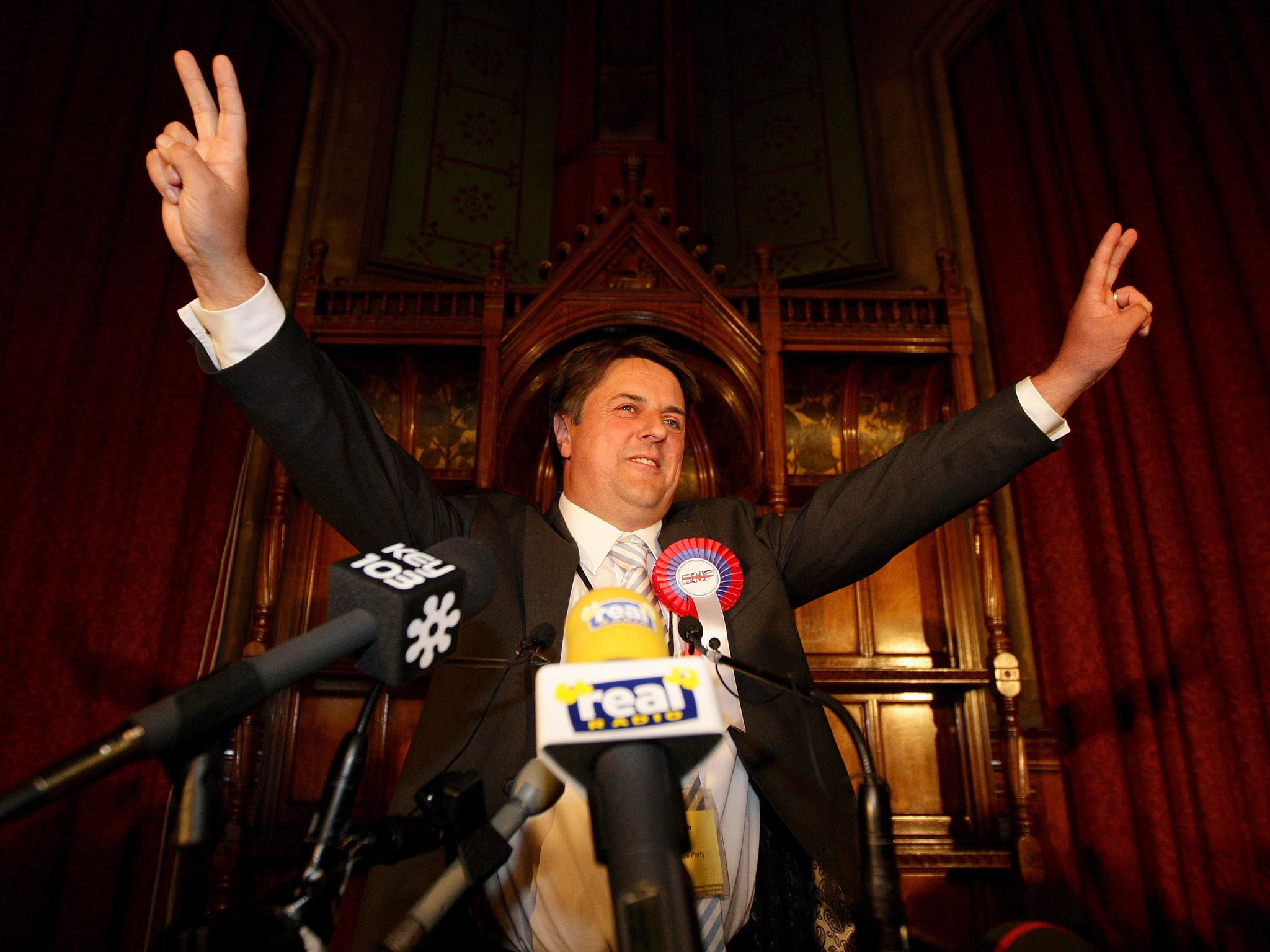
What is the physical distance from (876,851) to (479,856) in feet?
1.27

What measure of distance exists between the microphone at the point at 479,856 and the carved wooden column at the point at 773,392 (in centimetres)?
174

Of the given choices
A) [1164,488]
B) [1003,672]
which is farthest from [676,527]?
[1164,488]

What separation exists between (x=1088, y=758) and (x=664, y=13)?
3703mm

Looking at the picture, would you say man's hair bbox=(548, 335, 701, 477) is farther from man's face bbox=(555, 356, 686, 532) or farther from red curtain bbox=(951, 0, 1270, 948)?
red curtain bbox=(951, 0, 1270, 948)

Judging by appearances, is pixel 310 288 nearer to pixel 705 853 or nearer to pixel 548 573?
pixel 548 573

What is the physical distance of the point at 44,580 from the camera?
1.93m

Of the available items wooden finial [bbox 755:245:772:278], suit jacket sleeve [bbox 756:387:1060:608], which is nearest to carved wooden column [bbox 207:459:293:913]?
suit jacket sleeve [bbox 756:387:1060:608]

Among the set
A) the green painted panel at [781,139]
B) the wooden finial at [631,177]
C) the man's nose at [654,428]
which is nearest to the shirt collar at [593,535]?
the man's nose at [654,428]

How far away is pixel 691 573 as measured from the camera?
1295 millimetres

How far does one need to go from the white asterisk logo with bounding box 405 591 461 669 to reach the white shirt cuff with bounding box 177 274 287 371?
50 centimetres

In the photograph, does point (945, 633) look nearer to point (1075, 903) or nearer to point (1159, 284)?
point (1159, 284)

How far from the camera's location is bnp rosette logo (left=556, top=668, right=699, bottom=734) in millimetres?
560

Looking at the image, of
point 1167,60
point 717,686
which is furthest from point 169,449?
point 1167,60

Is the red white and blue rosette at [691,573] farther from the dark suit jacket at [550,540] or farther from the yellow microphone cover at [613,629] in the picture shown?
the yellow microphone cover at [613,629]
